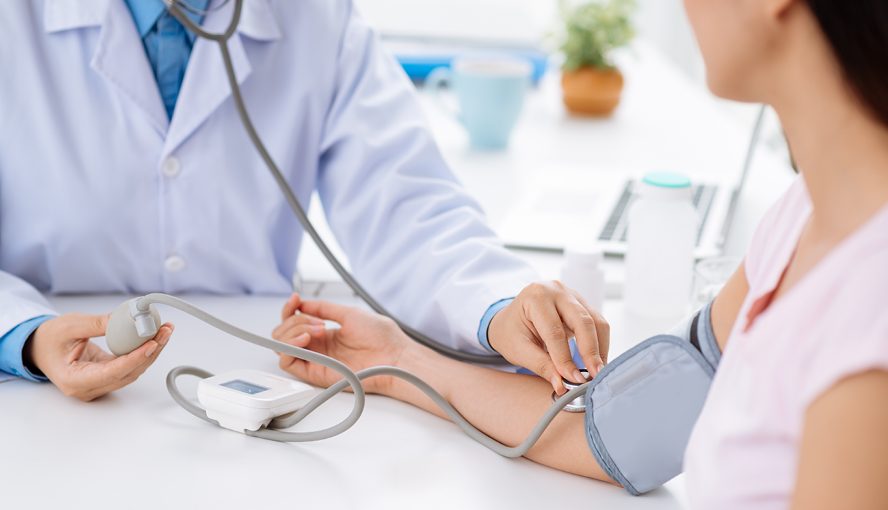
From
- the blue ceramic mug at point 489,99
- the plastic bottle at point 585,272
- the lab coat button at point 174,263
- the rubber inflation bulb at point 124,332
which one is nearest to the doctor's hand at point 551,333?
the plastic bottle at point 585,272

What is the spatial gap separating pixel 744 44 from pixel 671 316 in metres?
0.68

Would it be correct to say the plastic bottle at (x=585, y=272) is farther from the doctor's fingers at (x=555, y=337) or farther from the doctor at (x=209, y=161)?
the doctor's fingers at (x=555, y=337)

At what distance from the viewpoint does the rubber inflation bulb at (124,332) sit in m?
0.89

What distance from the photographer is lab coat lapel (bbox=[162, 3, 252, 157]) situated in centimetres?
117

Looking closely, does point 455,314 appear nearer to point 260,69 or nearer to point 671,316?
point 671,316

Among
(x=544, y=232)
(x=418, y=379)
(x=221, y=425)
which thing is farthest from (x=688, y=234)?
(x=221, y=425)

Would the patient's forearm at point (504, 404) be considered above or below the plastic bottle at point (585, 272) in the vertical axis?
above

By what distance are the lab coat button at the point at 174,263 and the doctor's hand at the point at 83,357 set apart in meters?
0.22

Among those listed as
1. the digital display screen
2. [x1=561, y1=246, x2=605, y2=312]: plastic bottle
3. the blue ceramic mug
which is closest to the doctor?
[x1=561, y1=246, x2=605, y2=312]: plastic bottle

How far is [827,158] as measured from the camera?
1.84 feet

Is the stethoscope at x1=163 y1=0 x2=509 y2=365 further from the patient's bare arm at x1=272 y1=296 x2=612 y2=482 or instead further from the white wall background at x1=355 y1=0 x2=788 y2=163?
the white wall background at x1=355 y1=0 x2=788 y2=163

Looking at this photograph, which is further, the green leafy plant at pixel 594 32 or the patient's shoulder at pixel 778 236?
the green leafy plant at pixel 594 32

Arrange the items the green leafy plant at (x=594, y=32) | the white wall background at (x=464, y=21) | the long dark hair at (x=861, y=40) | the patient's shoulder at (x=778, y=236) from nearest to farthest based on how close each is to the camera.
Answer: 1. the long dark hair at (x=861, y=40)
2. the patient's shoulder at (x=778, y=236)
3. the green leafy plant at (x=594, y=32)
4. the white wall background at (x=464, y=21)

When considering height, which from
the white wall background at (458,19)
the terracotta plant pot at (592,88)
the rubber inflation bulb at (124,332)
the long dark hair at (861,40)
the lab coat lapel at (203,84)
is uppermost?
the long dark hair at (861,40)
